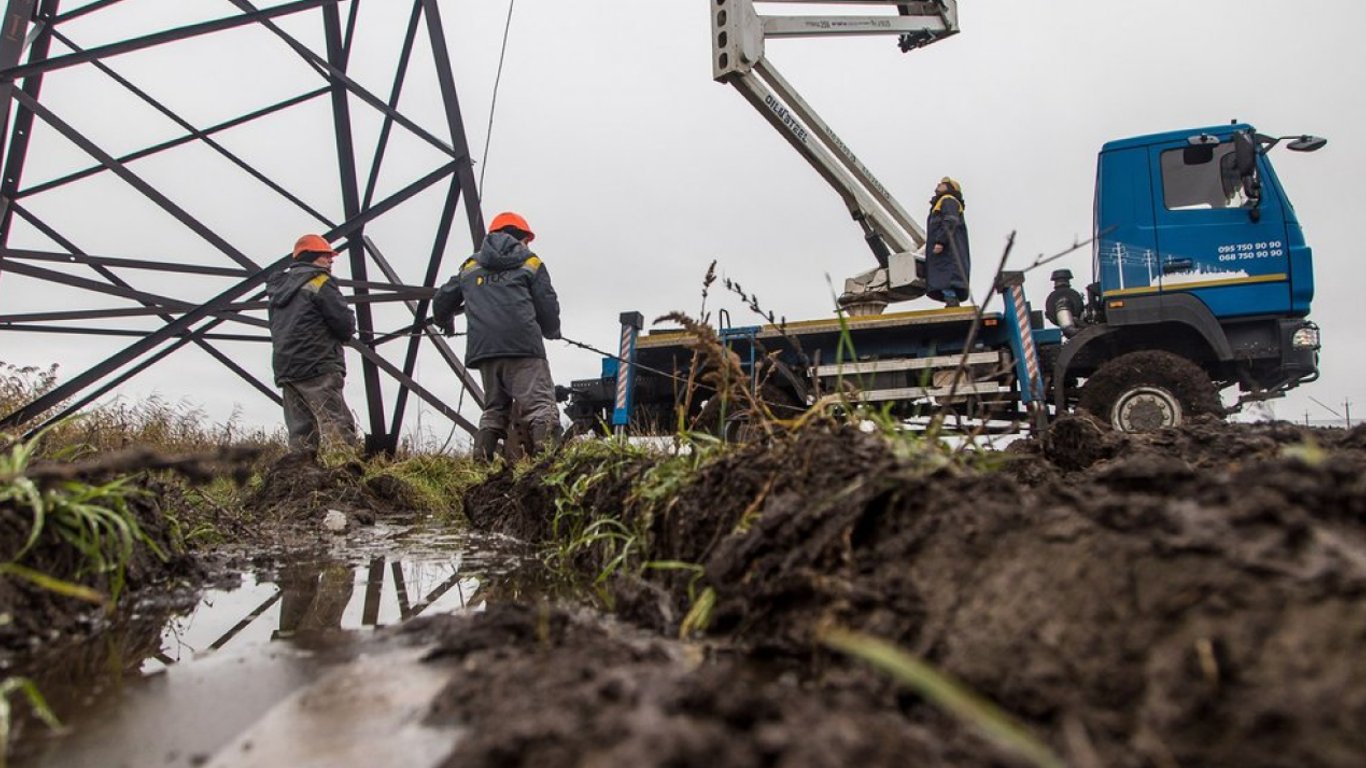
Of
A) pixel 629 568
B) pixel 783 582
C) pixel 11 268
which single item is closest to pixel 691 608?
pixel 783 582

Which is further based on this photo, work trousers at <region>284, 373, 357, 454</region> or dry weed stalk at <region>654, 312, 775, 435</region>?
work trousers at <region>284, 373, 357, 454</region>

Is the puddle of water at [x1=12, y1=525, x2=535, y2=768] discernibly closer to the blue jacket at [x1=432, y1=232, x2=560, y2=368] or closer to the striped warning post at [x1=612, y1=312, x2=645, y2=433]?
the blue jacket at [x1=432, y1=232, x2=560, y2=368]

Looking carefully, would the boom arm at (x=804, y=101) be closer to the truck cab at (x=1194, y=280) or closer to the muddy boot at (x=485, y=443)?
the truck cab at (x=1194, y=280)

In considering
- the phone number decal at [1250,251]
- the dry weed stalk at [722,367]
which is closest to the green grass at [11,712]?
the dry weed stalk at [722,367]

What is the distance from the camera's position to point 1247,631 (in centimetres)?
86

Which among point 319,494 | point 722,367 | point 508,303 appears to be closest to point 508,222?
point 508,303

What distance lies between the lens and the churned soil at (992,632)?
0.79 meters

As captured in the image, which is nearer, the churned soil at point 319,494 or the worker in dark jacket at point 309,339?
the churned soil at point 319,494

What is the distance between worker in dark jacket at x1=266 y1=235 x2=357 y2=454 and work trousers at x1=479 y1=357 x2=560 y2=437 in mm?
1173

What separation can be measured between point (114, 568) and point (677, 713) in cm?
171

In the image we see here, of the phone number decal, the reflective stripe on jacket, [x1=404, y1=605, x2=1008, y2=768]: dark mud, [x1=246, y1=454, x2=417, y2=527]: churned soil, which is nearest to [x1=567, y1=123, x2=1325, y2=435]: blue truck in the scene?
the phone number decal

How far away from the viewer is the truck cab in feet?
21.4

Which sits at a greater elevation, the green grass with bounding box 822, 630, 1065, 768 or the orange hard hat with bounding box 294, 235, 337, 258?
the orange hard hat with bounding box 294, 235, 337, 258

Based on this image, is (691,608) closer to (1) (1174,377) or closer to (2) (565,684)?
(2) (565,684)
